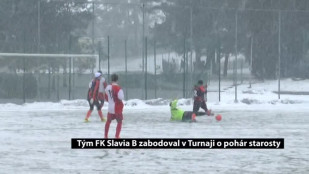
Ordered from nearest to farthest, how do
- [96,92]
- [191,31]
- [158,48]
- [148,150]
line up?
[148,150], [96,92], [191,31], [158,48]

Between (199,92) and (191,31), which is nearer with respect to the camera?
(199,92)

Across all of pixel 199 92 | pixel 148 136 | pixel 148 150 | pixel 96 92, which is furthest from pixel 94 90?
pixel 148 150

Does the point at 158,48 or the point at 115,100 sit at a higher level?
the point at 158,48

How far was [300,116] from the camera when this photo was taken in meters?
29.5

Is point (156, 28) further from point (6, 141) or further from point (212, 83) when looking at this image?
point (6, 141)

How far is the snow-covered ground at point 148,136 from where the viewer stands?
46.3ft

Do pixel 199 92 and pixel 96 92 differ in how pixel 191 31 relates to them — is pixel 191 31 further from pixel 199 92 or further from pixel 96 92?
pixel 96 92

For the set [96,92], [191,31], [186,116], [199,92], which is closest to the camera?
[96,92]

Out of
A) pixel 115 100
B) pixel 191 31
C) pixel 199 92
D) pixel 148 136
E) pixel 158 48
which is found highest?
pixel 191 31

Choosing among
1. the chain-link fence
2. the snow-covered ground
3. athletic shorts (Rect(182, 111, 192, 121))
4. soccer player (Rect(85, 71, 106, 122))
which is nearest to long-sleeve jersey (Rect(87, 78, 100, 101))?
soccer player (Rect(85, 71, 106, 122))

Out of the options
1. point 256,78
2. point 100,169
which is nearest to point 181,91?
point 256,78

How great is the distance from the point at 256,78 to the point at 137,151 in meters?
34.9

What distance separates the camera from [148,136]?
1972 cm

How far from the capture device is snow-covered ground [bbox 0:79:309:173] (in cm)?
1411
